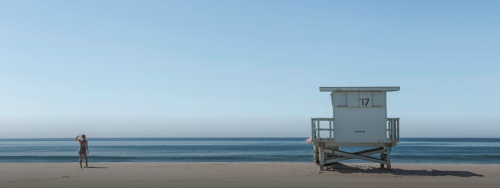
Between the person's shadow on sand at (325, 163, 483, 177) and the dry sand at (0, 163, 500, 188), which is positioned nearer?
the dry sand at (0, 163, 500, 188)

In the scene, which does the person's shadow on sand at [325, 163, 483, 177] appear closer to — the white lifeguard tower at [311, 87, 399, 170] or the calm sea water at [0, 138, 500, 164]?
the white lifeguard tower at [311, 87, 399, 170]

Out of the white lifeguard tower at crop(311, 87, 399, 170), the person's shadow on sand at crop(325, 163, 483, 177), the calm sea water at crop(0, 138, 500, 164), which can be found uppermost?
the white lifeguard tower at crop(311, 87, 399, 170)

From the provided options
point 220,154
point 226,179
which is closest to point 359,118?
point 226,179

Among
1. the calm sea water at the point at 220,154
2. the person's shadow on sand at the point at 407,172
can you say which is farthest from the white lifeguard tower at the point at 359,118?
the calm sea water at the point at 220,154

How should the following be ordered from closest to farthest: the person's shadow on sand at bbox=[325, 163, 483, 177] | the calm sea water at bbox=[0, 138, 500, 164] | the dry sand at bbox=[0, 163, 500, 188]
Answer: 1. the dry sand at bbox=[0, 163, 500, 188]
2. the person's shadow on sand at bbox=[325, 163, 483, 177]
3. the calm sea water at bbox=[0, 138, 500, 164]

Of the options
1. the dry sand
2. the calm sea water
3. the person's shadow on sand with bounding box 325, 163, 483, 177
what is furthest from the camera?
the calm sea water

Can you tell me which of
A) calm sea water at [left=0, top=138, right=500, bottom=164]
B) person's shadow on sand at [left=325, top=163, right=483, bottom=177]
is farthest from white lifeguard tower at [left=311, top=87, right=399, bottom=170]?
calm sea water at [left=0, top=138, right=500, bottom=164]

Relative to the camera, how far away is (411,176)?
691 inches

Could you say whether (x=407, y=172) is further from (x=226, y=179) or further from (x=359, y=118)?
(x=226, y=179)

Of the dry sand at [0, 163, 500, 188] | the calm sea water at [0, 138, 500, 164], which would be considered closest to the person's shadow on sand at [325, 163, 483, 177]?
the dry sand at [0, 163, 500, 188]

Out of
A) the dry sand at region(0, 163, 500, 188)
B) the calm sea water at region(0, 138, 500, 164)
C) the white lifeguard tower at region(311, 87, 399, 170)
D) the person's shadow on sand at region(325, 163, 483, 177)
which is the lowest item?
the calm sea water at region(0, 138, 500, 164)

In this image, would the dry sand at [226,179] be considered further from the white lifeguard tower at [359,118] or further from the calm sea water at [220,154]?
the calm sea water at [220,154]

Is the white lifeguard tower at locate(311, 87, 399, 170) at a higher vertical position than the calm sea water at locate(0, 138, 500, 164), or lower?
higher

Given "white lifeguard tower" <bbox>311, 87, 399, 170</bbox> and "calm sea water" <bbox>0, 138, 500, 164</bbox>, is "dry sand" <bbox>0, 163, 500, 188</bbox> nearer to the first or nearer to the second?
"white lifeguard tower" <bbox>311, 87, 399, 170</bbox>
